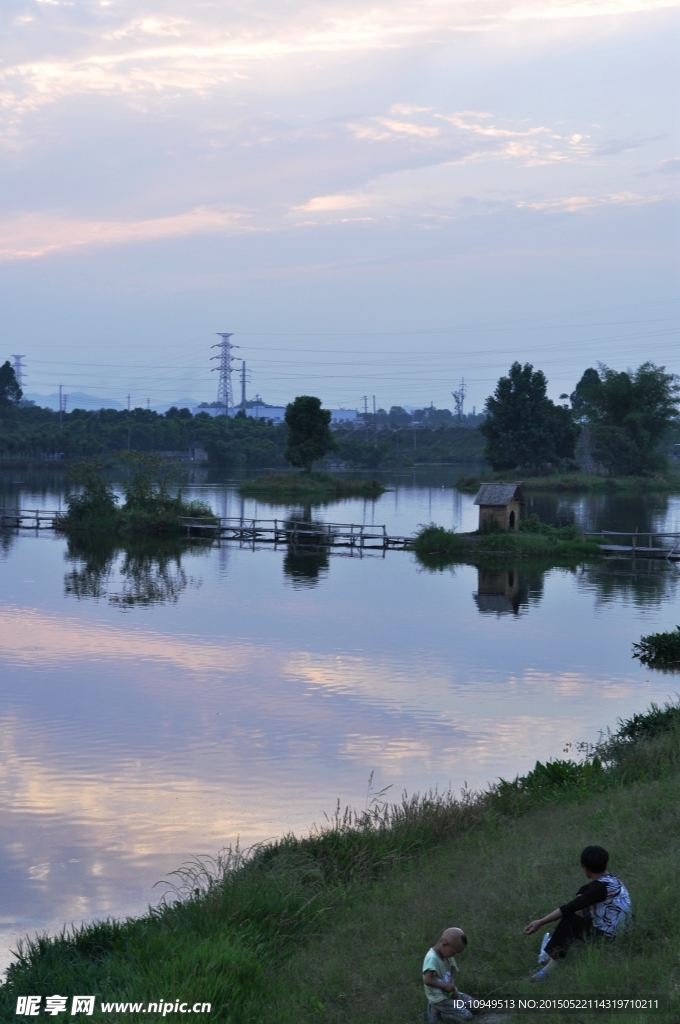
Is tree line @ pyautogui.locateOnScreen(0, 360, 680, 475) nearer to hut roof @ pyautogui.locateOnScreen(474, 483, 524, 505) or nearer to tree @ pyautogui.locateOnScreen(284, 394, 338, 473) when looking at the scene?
tree @ pyautogui.locateOnScreen(284, 394, 338, 473)

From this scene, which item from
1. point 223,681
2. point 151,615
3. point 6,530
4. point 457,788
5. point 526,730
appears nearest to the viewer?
point 457,788

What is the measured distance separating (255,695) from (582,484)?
77.9m

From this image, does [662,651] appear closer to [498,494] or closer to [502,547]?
[502,547]

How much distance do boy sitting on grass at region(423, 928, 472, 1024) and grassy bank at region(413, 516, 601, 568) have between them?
37.1 m

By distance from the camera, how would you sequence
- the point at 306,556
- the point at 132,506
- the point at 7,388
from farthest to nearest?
the point at 7,388, the point at 132,506, the point at 306,556

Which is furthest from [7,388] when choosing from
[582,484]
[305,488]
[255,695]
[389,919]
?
[389,919]

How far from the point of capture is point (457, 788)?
1536cm

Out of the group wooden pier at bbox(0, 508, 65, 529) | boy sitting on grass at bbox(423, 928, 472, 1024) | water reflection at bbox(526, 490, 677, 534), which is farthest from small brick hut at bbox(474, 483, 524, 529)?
boy sitting on grass at bbox(423, 928, 472, 1024)

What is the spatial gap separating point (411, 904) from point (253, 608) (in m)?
23.8

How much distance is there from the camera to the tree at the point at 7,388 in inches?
5546

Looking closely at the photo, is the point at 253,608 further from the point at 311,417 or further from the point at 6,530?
the point at 311,417

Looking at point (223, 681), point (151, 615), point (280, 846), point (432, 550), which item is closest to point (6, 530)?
point (432, 550)

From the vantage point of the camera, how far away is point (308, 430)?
274 feet

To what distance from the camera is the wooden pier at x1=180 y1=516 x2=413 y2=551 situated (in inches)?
2009
